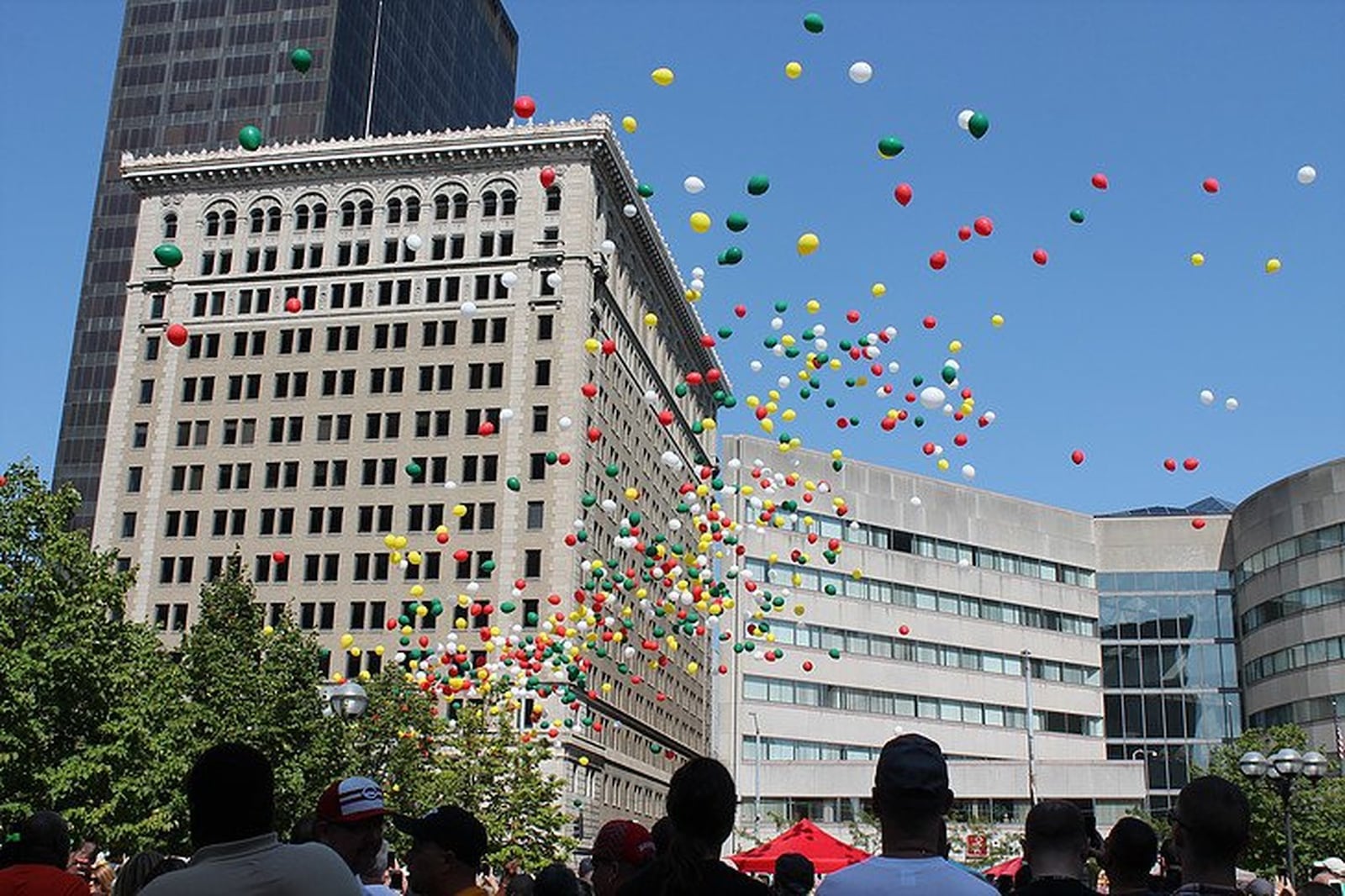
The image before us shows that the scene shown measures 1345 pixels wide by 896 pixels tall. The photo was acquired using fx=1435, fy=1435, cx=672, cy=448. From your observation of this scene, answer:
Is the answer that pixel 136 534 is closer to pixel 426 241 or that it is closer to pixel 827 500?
pixel 426 241

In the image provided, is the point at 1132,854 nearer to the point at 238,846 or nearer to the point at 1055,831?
the point at 1055,831

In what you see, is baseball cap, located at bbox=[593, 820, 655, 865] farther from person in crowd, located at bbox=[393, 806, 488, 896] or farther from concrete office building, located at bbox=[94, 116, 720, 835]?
concrete office building, located at bbox=[94, 116, 720, 835]

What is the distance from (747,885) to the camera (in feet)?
15.2

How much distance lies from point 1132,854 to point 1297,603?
2907 inches

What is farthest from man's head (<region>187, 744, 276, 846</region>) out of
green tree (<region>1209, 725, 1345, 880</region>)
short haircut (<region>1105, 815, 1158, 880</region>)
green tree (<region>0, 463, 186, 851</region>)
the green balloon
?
green tree (<region>1209, 725, 1345, 880</region>)

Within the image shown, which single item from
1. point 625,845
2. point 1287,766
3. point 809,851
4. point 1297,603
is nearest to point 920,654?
point 1297,603

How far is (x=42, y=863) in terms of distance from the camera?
7062 millimetres

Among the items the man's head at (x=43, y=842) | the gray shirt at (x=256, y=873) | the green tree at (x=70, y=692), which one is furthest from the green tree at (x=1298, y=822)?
the gray shirt at (x=256, y=873)

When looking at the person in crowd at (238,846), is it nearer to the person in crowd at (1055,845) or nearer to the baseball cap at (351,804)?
the baseball cap at (351,804)

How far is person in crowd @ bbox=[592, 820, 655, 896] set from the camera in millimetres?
6312

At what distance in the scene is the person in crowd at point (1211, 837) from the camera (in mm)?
5258

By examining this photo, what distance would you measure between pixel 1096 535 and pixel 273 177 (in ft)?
183

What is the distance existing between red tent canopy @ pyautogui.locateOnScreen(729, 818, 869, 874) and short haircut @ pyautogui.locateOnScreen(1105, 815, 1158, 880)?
1455cm

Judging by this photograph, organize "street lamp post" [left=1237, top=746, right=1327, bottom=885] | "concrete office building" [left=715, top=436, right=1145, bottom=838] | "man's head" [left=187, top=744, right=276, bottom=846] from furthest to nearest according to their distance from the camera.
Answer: "concrete office building" [left=715, top=436, right=1145, bottom=838], "street lamp post" [left=1237, top=746, right=1327, bottom=885], "man's head" [left=187, top=744, right=276, bottom=846]
